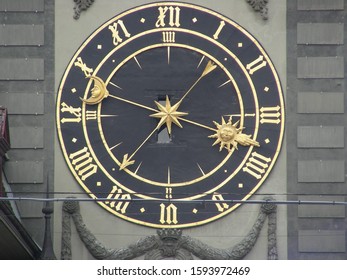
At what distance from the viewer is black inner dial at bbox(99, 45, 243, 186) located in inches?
1805

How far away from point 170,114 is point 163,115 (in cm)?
12

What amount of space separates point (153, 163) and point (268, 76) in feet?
8.04

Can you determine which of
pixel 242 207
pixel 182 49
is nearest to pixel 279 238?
pixel 242 207

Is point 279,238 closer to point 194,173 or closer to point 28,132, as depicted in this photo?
point 194,173

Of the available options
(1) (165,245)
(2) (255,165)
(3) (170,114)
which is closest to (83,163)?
(3) (170,114)

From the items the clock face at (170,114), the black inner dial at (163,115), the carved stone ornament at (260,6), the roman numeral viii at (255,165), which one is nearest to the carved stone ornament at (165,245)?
the clock face at (170,114)

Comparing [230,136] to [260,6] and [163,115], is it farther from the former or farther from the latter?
[260,6]

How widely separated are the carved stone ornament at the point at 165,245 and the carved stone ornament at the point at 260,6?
3.17 meters

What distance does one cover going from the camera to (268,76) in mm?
46031

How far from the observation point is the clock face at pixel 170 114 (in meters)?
45.8

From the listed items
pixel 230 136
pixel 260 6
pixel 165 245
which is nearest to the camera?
pixel 165 245

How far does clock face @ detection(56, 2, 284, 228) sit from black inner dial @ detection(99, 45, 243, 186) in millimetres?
17

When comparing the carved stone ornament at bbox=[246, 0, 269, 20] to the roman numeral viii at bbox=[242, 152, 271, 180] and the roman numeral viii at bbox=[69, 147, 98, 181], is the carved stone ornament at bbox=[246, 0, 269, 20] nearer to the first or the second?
the roman numeral viii at bbox=[242, 152, 271, 180]

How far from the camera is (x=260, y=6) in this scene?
4616 cm
